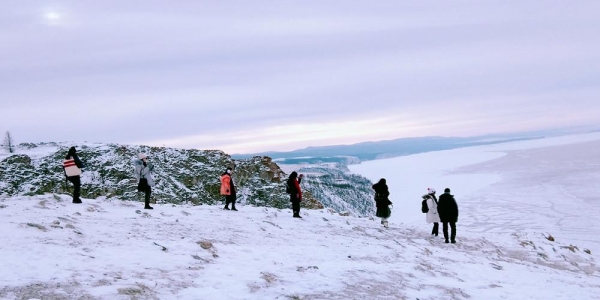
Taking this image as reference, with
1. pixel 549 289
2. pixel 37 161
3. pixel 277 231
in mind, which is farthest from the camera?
pixel 37 161

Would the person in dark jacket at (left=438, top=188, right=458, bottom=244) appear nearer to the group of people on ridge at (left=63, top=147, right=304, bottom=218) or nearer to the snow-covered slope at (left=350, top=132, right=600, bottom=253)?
the group of people on ridge at (left=63, top=147, right=304, bottom=218)

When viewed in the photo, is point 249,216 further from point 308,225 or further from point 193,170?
point 193,170

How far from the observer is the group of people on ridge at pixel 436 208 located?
19062mm

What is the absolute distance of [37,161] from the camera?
28719 mm

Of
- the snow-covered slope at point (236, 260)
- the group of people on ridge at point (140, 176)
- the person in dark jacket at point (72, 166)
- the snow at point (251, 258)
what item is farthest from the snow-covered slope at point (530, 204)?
the person in dark jacket at point (72, 166)

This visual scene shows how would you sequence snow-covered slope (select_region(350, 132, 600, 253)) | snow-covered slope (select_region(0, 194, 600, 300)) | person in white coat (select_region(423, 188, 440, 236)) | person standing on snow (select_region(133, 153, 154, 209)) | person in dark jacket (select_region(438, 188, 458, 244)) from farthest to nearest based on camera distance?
snow-covered slope (select_region(350, 132, 600, 253)) < person in white coat (select_region(423, 188, 440, 236)) < person in dark jacket (select_region(438, 188, 458, 244)) < person standing on snow (select_region(133, 153, 154, 209)) < snow-covered slope (select_region(0, 194, 600, 300))

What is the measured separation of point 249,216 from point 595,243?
78.5ft

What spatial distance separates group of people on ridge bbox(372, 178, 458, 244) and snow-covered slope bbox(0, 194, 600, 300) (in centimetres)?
80

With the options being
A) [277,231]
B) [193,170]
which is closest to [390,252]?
[277,231]

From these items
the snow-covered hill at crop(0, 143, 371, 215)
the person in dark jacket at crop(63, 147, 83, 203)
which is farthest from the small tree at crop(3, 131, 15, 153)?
the person in dark jacket at crop(63, 147, 83, 203)

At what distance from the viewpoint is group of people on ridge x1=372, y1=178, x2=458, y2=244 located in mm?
19062

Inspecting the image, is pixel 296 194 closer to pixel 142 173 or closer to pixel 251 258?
pixel 142 173

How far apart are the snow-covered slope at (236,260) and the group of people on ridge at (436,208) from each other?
80 cm

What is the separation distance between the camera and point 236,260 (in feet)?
39.0
